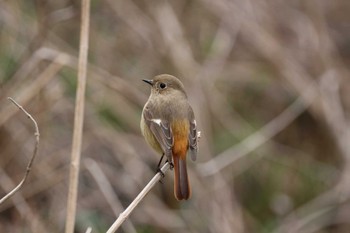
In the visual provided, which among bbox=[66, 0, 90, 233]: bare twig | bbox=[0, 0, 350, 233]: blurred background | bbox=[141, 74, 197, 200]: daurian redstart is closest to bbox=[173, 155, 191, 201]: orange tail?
bbox=[141, 74, 197, 200]: daurian redstart

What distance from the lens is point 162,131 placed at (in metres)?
3.46

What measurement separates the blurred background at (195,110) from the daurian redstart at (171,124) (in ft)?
1.85

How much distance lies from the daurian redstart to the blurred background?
1.85ft

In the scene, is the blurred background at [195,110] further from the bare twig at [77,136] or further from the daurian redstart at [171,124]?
the bare twig at [77,136]

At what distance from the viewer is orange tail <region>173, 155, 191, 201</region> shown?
3104 mm

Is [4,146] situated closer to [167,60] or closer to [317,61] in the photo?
[167,60]

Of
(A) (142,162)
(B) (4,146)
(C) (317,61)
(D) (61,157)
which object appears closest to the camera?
(B) (4,146)

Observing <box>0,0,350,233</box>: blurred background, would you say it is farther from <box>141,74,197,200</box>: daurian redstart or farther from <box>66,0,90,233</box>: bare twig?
<box>66,0,90,233</box>: bare twig

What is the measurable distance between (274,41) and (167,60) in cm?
90

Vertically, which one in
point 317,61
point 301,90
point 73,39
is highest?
point 317,61

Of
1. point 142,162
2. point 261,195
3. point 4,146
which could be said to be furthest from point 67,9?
point 261,195

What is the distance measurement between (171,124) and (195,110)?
1.58 m

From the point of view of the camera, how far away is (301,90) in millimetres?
5684

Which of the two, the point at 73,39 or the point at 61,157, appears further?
the point at 73,39
